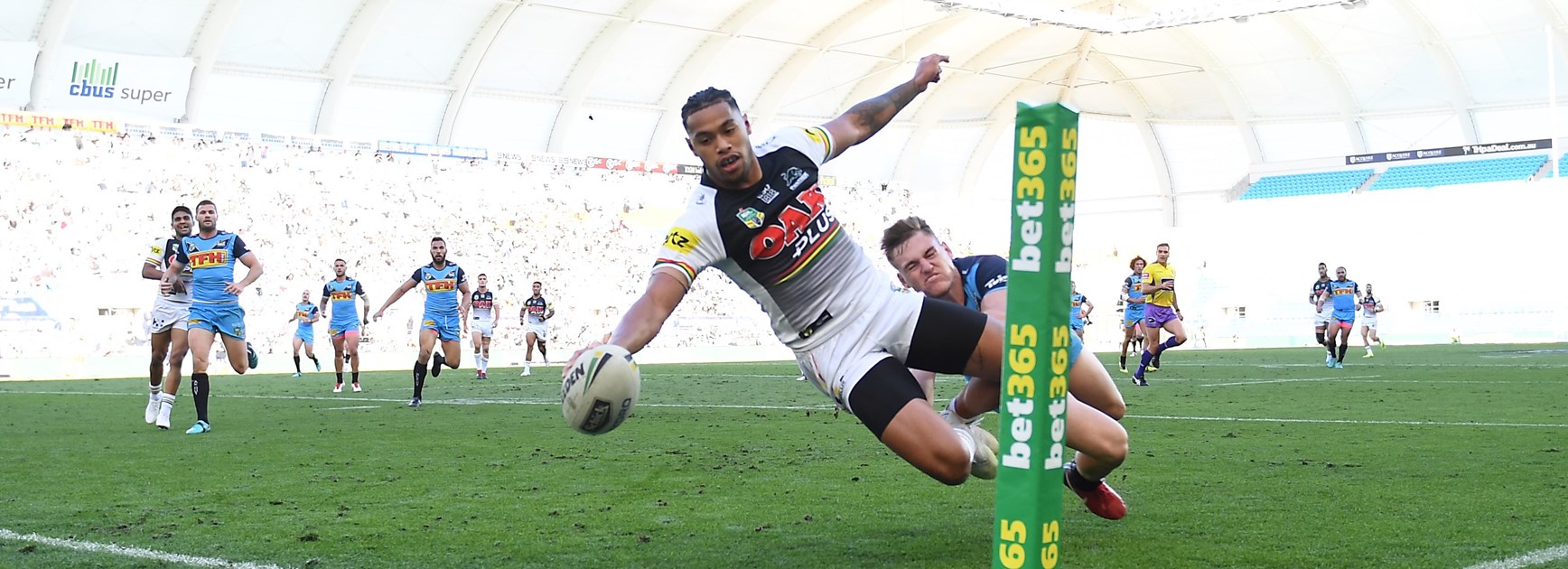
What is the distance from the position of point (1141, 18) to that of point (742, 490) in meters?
36.9

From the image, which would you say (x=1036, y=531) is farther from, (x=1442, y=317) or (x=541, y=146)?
(x=541, y=146)

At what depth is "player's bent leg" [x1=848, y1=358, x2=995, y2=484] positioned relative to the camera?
4758 millimetres

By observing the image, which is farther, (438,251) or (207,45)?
(207,45)

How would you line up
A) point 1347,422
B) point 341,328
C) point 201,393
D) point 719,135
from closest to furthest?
point 719,135 → point 1347,422 → point 201,393 → point 341,328

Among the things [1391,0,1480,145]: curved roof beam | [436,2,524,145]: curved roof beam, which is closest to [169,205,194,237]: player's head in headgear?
[436,2,524,145]: curved roof beam

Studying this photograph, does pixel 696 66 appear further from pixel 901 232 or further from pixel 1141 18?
pixel 901 232

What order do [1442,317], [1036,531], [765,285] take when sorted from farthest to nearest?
[1442,317] → [765,285] → [1036,531]

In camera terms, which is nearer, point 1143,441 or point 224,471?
point 224,471

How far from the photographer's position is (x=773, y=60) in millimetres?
45406

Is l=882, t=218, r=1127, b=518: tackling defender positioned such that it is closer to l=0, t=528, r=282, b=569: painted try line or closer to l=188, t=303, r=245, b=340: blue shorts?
l=0, t=528, r=282, b=569: painted try line

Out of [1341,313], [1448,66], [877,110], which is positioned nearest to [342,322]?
[877,110]

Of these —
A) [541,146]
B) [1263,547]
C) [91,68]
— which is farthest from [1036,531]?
[541,146]

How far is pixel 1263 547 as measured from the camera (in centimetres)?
471

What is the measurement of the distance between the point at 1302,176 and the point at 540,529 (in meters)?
50.5
